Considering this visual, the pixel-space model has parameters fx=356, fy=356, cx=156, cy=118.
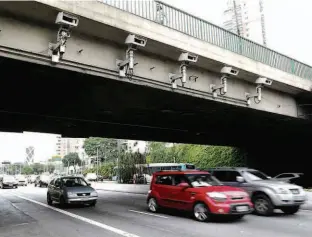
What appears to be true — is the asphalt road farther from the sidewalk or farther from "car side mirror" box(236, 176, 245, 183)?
the sidewalk

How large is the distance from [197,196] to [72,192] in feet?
24.0

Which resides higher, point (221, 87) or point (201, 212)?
point (221, 87)

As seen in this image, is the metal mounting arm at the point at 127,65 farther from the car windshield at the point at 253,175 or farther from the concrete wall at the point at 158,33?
the car windshield at the point at 253,175

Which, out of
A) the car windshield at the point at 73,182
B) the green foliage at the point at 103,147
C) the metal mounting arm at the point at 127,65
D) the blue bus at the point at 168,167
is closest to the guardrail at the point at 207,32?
the metal mounting arm at the point at 127,65

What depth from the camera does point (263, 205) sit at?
12.6 meters

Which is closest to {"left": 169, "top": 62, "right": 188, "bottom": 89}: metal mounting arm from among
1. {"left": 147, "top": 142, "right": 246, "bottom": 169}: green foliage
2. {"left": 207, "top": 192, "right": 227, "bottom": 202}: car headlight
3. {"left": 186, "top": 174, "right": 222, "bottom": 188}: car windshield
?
{"left": 186, "top": 174, "right": 222, "bottom": 188}: car windshield

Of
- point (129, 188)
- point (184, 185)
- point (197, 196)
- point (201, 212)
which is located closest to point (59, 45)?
point (184, 185)

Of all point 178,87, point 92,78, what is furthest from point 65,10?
point 178,87

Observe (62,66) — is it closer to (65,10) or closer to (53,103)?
(65,10)

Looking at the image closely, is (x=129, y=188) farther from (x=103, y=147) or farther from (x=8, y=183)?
(x=103, y=147)

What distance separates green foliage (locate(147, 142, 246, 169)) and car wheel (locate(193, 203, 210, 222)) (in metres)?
29.4

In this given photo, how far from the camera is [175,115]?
68.3ft

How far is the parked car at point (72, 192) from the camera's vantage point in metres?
16.2

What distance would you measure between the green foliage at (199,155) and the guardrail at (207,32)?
20546 millimetres
